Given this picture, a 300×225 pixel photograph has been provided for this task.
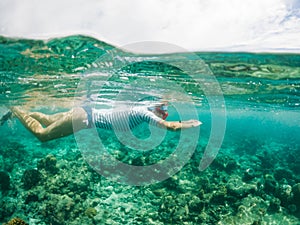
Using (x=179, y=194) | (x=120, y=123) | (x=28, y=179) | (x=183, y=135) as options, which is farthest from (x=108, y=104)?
(x=120, y=123)

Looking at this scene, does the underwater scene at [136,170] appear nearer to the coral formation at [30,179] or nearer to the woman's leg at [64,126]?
the coral formation at [30,179]

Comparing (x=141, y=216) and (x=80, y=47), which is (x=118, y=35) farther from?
(x=141, y=216)

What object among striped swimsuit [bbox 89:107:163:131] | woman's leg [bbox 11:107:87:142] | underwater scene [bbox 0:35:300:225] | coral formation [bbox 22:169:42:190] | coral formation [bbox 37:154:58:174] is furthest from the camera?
coral formation [bbox 37:154:58:174]

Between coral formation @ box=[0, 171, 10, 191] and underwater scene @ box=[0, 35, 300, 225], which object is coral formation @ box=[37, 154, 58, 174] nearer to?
underwater scene @ box=[0, 35, 300, 225]

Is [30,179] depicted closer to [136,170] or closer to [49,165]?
[49,165]

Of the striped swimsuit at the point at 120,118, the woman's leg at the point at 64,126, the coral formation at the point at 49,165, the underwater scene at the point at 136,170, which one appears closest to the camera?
the striped swimsuit at the point at 120,118

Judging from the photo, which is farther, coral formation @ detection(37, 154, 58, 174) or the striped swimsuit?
coral formation @ detection(37, 154, 58, 174)

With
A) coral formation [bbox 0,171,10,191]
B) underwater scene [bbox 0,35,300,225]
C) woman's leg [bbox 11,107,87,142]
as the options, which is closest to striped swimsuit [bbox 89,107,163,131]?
woman's leg [bbox 11,107,87,142]

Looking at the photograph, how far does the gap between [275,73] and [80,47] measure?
11055 mm

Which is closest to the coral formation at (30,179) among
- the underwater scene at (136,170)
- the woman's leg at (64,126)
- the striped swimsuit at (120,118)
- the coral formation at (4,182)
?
the underwater scene at (136,170)

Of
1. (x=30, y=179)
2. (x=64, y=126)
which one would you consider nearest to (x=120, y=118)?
(x=64, y=126)

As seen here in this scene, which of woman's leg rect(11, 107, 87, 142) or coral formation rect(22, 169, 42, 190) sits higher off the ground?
woman's leg rect(11, 107, 87, 142)

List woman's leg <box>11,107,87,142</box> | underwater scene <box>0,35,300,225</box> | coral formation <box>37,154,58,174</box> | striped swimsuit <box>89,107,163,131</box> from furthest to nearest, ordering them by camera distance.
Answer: coral formation <box>37,154,58,174</box> < underwater scene <box>0,35,300,225</box> < woman's leg <box>11,107,87,142</box> < striped swimsuit <box>89,107,163,131</box>

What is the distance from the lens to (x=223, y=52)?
1038cm
